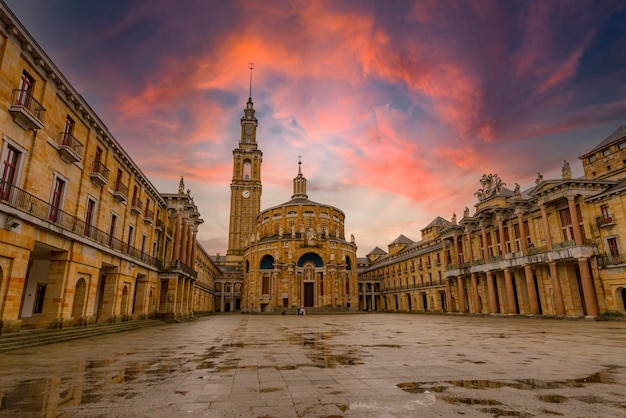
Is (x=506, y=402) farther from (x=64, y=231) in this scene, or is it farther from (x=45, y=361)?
(x=64, y=231)

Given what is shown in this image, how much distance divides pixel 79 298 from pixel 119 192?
284 inches

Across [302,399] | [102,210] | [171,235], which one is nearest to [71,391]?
[302,399]

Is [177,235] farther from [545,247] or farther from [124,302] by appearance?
[545,247]

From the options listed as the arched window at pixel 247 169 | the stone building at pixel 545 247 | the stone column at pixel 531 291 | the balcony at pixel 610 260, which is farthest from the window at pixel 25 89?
the arched window at pixel 247 169

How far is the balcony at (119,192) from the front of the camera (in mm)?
22194

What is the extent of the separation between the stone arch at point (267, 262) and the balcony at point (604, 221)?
45.8m

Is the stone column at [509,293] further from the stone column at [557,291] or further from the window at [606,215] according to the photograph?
the window at [606,215]

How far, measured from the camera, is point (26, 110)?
42.8ft

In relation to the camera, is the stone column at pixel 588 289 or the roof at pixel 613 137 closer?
the stone column at pixel 588 289

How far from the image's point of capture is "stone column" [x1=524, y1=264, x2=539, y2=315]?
3272cm

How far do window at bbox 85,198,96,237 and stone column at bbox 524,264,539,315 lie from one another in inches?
1453

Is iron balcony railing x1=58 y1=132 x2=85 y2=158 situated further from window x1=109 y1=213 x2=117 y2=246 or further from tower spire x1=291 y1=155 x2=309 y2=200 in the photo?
tower spire x1=291 y1=155 x2=309 y2=200

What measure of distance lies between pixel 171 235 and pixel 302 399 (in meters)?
33.4

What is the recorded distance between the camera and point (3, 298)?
12219mm
